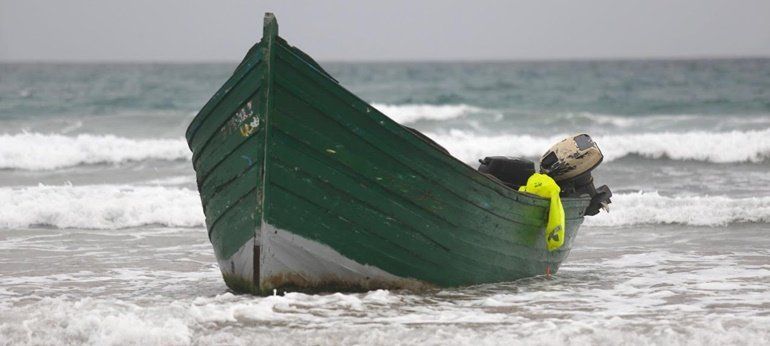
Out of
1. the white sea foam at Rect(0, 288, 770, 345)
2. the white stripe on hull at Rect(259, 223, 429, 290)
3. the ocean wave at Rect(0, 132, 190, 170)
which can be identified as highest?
the ocean wave at Rect(0, 132, 190, 170)

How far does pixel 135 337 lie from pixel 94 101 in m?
31.2

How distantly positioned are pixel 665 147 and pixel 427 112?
11728 mm

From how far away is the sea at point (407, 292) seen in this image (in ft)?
21.5

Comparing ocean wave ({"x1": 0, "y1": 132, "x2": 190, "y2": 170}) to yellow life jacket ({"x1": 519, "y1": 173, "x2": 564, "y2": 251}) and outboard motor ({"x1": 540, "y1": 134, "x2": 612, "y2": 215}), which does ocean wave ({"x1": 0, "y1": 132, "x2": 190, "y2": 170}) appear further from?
yellow life jacket ({"x1": 519, "y1": 173, "x2": 564, "y2": 251})

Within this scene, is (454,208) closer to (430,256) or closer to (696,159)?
(430,256)

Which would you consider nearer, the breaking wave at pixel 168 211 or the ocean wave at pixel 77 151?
the breaking wave at pixel 168 211

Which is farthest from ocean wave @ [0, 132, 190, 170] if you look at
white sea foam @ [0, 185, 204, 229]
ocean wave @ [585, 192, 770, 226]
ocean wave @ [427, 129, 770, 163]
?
ocean wave @ [585, 192, 770, 226]

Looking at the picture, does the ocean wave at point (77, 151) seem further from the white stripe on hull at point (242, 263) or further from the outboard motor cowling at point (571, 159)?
the outboard motor cowling at point (571, 159)

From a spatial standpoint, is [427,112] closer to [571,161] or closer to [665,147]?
[665,147]

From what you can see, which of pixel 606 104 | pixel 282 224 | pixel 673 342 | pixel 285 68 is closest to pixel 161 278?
pixel 282 224

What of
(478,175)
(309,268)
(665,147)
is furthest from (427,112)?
(309,268)

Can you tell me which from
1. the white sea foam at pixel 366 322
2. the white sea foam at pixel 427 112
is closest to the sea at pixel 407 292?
the white sea foam at pixel 366 322

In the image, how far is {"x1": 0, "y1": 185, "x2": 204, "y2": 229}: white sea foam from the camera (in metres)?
13.0

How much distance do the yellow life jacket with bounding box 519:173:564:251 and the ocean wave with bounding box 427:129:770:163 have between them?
12747mm
